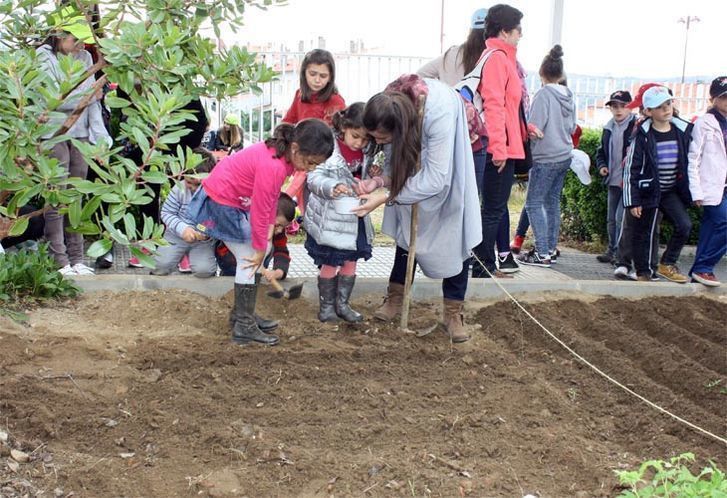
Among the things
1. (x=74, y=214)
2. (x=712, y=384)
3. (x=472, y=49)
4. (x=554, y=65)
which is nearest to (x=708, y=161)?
(x=554, y=65)

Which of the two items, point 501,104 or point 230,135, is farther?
point 230,135

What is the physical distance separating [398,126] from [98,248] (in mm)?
1964

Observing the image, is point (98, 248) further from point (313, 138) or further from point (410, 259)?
point (410, 259)

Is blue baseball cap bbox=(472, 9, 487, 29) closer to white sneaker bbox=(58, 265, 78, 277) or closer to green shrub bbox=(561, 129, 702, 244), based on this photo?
green shrub bbox=(561, 129, 702, 244)

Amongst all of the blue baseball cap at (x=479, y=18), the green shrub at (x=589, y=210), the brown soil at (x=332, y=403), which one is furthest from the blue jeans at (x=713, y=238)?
the blue baseball cap at (x=479, y=18)

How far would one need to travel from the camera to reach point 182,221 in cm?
516

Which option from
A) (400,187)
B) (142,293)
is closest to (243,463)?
(400,187)

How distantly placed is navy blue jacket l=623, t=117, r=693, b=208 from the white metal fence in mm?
4449

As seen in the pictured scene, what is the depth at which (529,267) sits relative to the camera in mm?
7461

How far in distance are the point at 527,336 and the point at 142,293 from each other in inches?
102

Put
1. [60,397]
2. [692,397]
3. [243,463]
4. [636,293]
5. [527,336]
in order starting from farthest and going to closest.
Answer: [636,293], [527,336], [692,397], [60,397], [243,463]

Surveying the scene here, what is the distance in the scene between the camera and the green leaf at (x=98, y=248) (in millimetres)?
2889

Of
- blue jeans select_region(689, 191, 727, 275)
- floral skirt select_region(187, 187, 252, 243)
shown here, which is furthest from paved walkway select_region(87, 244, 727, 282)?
floral skirt select_region(187, 187, 252, 243)

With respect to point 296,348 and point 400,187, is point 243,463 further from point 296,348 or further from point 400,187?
point 400,187
